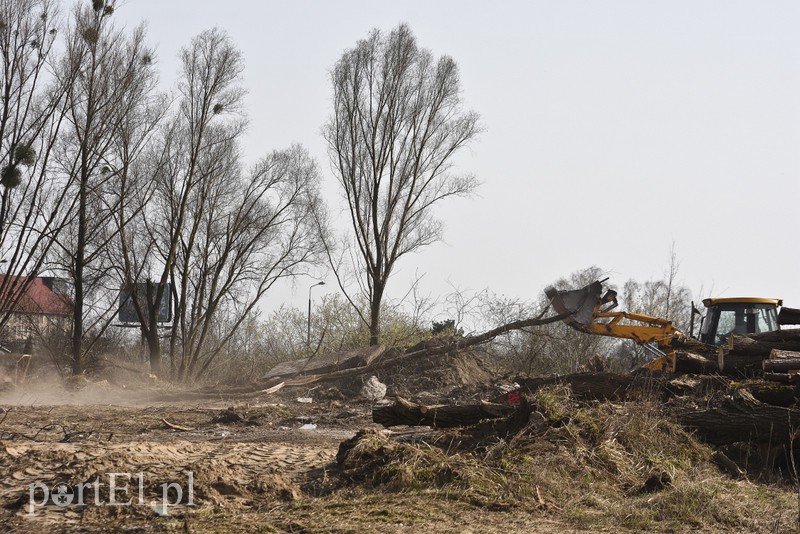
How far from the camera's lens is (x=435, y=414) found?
10.4 metres

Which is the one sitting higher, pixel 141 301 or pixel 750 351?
pixel 141 301

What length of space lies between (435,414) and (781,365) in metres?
5.07

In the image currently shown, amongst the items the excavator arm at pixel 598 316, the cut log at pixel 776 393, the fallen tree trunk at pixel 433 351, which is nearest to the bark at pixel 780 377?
the cut log at pixel 776 393

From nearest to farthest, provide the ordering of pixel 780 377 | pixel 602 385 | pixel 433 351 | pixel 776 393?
pixel 776 393, pixel 602 385, pixel 780 377, pixel 433 351

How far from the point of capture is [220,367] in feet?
106

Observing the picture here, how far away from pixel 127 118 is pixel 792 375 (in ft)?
60.8

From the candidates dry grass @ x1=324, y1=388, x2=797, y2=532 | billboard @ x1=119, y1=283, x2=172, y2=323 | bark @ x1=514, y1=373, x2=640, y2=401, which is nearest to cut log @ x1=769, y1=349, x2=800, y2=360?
bark @ x1=514, y1=373, x2=640, y2=401

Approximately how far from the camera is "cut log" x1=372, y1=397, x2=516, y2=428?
1031 centimetres

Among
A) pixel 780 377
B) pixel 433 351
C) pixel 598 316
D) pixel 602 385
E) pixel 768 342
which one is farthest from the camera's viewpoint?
pixel 433 351

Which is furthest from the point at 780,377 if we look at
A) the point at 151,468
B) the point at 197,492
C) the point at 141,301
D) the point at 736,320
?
the point at 141,301

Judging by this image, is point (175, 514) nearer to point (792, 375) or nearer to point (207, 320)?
point (792, 375)

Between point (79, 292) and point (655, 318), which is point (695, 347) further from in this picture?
point (79, 292)

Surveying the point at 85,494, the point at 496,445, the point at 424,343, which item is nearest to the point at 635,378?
the point at 496,445

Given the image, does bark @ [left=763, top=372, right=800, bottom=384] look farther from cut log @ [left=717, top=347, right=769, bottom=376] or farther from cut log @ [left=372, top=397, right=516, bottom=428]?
cut log @ [left=372, top=397, right=516, bottom=428]
